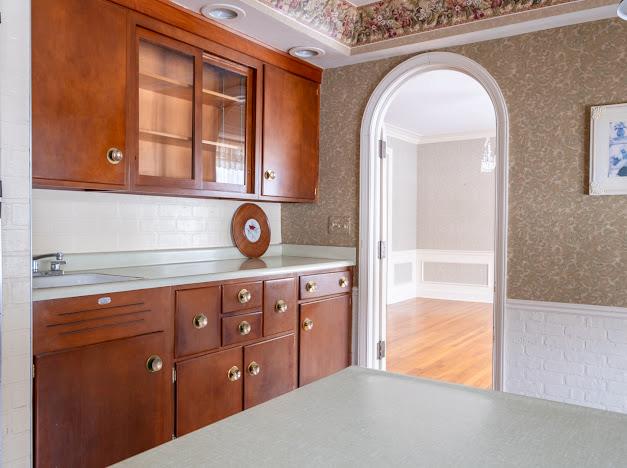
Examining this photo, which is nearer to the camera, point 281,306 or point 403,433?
point 403,433

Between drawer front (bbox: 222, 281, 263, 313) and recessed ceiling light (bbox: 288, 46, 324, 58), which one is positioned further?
recessed ceiling light (bbox: 288, 46, 324, 58)

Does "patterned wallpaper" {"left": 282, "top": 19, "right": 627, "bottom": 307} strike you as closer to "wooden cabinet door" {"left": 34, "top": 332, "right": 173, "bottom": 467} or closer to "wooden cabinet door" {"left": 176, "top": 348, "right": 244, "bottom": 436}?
"wooden cabinet door" {"left": 176, "top": 348, "right": 244, "bottom": 436}

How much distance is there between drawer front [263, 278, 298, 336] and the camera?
2.69 m

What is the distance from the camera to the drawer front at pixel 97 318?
5.69 ft

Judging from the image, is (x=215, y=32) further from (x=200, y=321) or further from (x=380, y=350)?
(x=380, y=350)

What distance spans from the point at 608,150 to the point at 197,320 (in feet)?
6.86

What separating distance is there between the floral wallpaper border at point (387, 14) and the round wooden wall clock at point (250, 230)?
1185 millimetres

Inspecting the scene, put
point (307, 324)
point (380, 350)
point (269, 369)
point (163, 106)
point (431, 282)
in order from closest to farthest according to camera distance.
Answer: point (163, 106) → point (269, 369) → point (307, 324) → point (380, 350) → point (431, 282)

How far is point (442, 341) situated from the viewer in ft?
16.3

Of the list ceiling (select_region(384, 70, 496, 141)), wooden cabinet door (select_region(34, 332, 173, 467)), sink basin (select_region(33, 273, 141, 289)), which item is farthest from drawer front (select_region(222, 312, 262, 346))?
ceiling (select_region(384, 70, 496, 141))

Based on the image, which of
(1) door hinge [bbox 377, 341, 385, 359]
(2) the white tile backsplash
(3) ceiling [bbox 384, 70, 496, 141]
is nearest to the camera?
(2) the white tile backsplash

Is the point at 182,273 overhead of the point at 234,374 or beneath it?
overhead

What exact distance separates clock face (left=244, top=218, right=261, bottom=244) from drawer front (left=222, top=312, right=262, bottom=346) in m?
0.84

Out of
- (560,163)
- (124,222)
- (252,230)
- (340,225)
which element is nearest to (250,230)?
(252,230)
